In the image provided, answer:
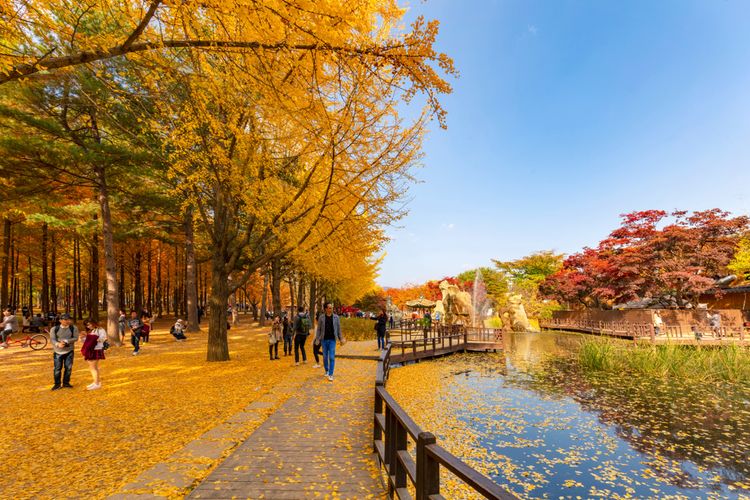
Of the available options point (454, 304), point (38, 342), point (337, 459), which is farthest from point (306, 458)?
point (454, 304)

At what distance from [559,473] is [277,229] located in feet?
29.4

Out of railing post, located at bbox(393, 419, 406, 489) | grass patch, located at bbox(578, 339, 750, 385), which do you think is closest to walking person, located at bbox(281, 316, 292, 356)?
railing post, located at bbox(393, 419, 406, 489)

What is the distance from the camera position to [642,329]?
24.8 m

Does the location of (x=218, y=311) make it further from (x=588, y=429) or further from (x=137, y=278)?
(x=137, y=278)

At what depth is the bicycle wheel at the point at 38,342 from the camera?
1611 centimetres

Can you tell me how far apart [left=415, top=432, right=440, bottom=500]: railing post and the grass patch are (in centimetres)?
1569

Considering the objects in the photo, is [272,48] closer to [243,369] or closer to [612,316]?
[243,369]

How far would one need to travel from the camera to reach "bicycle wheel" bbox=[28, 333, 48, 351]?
16109 millimetres

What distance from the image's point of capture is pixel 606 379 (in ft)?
45.4

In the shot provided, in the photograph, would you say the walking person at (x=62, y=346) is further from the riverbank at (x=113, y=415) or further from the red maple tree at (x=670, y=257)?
the red maple tree at (x=670, y=257)

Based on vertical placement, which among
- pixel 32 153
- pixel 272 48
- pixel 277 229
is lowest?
pixel 277 229

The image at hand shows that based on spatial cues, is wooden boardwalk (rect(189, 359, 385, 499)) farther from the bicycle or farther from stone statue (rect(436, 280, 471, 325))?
stone statue (rect(436, 280, 471, 325))

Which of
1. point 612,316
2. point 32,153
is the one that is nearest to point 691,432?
point 32,153

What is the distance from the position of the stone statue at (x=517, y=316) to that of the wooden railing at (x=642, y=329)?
478cm
